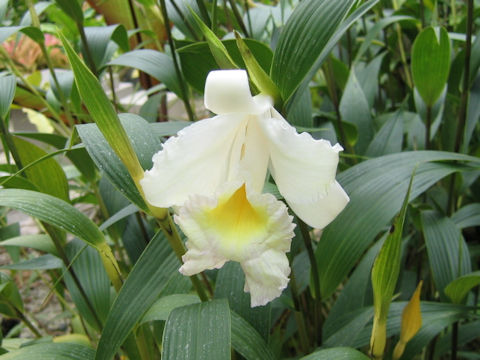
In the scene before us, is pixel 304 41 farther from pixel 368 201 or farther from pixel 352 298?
pixel 352 298

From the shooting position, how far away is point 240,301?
0.62m

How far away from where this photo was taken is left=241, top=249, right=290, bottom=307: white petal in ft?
1.38

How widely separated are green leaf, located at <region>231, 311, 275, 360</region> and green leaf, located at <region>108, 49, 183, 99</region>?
1.39 ft

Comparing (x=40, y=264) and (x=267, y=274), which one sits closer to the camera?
(x=267, y=274)

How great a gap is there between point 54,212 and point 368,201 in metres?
0.38

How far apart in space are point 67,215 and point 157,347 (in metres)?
0.40

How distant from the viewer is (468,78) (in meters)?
0.78

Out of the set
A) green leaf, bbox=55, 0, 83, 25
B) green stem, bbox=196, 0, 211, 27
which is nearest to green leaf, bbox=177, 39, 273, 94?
green stem, bbox=196, 0, 211, 27

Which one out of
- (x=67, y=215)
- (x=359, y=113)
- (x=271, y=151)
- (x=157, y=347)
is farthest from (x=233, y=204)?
(x=359, y=113)

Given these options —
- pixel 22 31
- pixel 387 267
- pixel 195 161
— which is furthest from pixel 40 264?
pixel 387 267

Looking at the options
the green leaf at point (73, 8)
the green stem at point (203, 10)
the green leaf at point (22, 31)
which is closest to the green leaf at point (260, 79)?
the green stem at point (203, 10)

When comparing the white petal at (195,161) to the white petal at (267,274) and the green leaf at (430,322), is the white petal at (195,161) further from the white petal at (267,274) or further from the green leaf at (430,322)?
the green leaf at (430,322)

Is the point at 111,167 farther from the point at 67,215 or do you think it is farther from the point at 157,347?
the point at 157,347

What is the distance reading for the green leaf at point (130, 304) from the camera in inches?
19.5
